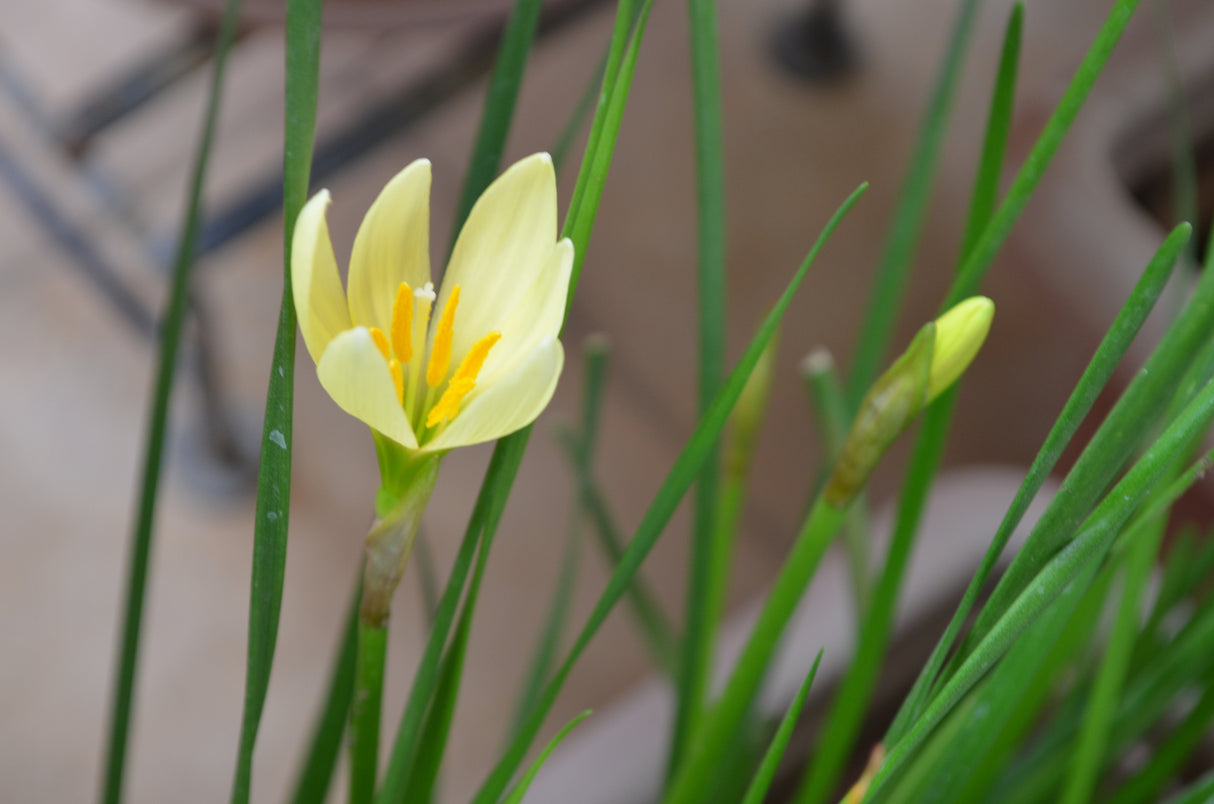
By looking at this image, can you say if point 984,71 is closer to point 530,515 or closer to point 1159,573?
point 530,515

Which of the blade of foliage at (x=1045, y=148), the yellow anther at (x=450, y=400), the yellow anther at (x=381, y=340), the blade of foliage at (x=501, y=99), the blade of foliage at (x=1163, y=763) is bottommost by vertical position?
the blade of foliage at (x=1163, y=763)

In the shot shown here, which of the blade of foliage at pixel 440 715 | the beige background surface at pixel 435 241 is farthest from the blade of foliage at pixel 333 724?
the beige background surface at pixel 435 241

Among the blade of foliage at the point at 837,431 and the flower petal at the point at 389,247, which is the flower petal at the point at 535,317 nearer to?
the flower petal at the point at 389,247

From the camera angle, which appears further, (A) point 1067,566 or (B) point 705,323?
(B) point 705,323

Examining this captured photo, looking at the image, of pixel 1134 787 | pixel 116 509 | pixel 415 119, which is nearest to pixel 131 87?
pixel 415 119

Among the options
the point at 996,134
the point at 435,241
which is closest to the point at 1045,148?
the point at 996,134

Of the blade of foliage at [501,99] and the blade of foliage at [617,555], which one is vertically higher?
the blade of foliage at [501,99]

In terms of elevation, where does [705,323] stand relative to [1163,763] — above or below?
above

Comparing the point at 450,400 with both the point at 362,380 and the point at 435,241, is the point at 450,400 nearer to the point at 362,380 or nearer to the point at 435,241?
the point at 362,380
